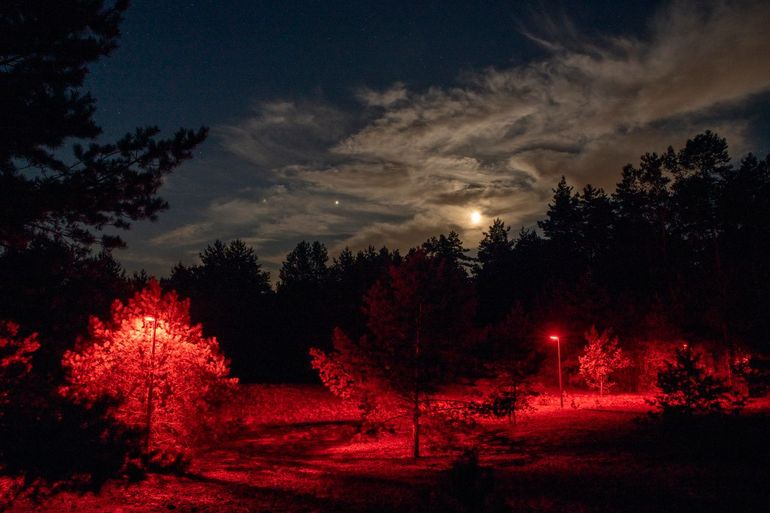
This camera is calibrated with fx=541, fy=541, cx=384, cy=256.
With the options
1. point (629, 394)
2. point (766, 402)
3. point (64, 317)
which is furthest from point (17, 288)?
point (629, 394)

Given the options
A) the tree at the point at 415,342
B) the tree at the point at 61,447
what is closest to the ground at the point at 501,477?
the tree at the point at 61,447

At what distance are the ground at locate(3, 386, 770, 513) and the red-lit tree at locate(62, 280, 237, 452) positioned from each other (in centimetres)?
176

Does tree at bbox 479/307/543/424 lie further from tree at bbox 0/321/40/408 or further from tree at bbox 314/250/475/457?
tree at bbox 0/321/40/408

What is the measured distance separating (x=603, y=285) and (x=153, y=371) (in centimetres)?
4899

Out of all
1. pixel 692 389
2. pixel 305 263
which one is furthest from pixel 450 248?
pixel 692 389

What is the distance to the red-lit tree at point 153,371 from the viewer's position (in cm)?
1702

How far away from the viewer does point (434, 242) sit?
10625 cm

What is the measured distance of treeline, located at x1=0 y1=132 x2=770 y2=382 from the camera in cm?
3384

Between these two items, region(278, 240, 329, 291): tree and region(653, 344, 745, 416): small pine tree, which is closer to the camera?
region(653, 344, 745, 416): small pine tree

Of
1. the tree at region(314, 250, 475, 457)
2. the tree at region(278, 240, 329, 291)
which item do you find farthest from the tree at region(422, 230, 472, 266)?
the tree at region(314, 250, 475, 457)

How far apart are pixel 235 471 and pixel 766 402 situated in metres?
28.8

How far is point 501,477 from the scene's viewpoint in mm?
15234

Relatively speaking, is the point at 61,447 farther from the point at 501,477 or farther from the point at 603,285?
the point at 603,285

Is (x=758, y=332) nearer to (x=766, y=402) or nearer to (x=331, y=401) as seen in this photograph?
(x=766, y=402)
